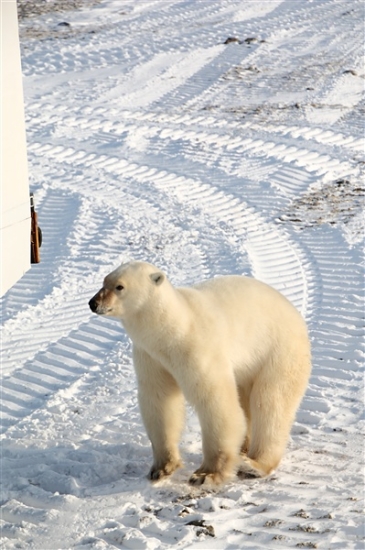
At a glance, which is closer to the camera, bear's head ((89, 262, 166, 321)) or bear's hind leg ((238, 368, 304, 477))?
bear's head ((89, 262, 166, 321))

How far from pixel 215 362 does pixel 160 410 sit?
422 millimetres

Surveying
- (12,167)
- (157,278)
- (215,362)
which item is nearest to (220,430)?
(215,362)

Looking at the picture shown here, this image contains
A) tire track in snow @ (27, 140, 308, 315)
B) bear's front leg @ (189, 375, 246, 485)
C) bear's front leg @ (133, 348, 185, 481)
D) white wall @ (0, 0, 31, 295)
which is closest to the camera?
white wall @ (0, 0, 31, 295)

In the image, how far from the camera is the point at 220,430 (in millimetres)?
4652

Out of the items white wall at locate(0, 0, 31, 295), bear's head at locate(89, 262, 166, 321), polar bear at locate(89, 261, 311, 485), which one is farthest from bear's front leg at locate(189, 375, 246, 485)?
white wall at locate(0, 0, 31, 295)

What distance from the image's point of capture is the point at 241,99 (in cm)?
1351

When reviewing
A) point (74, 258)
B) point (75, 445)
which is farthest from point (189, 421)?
point (74, 258)

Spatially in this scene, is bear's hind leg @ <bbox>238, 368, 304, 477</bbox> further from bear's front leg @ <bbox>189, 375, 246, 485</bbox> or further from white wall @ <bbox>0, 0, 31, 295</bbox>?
white wall @ <bbox>0, 0, 31, 295</bbox>

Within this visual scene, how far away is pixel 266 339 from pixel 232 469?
2.19 ft

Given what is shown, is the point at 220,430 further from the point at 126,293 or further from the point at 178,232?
the point at 178,232

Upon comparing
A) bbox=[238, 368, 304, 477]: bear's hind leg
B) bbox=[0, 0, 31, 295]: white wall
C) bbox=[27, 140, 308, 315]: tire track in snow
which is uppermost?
bbox=[0, 0, 31, 295]: white wall

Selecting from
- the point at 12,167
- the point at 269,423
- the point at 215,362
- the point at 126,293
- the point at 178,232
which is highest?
the point at 12,167

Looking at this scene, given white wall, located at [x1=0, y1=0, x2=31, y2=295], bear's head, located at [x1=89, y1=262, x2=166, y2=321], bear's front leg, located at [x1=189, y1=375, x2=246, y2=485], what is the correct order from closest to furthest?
white wall, located at [x1=0, y1=0, x2=31, y2=295] → bear's head, located at [x1=89, y1=262, x2=166, y2=321] → bear's front leg, located at [x1=189, y1=375, x2=246, y2=485]

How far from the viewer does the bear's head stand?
4.47m
